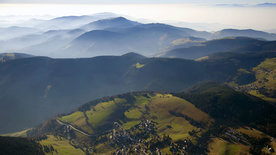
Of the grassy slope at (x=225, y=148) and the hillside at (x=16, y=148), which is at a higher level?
the grassy slope at (x=225, y=148)

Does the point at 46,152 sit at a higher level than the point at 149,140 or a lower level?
lower

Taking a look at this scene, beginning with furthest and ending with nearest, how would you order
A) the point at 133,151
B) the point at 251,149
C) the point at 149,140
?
the point at 149,140 → the point at 133,151 → the point at 251,149

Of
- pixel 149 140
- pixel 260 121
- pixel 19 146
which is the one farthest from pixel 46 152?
pixel 260 121

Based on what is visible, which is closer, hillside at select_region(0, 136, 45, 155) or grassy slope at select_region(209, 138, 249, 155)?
grassy slope at select_region(209, 138, 249, 155)

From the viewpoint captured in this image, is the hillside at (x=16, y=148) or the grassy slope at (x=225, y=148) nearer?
the grassy slope at (x=225, y=148)

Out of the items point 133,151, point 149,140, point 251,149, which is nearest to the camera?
point 251,149

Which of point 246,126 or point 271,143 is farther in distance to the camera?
point 246,126

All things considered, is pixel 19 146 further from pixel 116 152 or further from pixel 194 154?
pixel 194 154

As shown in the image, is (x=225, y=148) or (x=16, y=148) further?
(x=16, y=148)

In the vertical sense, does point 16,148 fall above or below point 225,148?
below

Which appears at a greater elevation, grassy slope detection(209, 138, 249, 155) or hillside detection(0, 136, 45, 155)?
grassy slope detection(209, 138, 249, 155)

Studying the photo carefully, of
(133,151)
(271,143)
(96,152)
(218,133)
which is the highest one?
(271,143)
